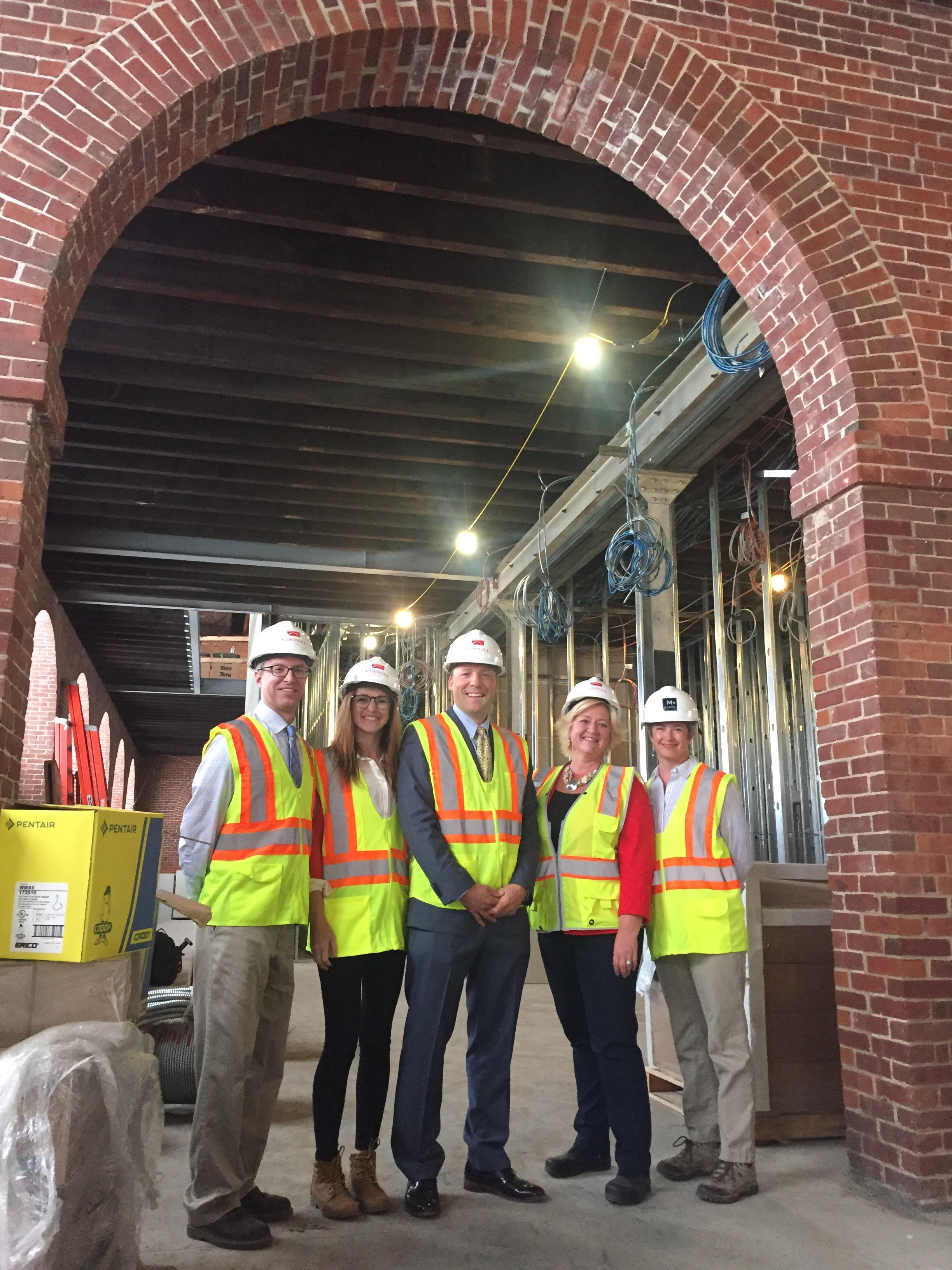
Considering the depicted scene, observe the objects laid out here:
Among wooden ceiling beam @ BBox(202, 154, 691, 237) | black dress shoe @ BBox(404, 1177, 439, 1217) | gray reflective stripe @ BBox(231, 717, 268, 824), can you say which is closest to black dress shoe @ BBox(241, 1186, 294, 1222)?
black dress shoe @ BBox(404, 1177, 439, 1217)

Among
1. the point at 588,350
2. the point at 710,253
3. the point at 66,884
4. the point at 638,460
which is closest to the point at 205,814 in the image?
the point at 66,884

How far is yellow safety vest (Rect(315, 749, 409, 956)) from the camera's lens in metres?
3.73

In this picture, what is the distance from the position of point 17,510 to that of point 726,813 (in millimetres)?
3081

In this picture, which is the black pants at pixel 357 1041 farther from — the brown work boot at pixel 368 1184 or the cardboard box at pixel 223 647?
the cardboard box at pixel 223 647

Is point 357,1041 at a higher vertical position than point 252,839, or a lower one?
lower

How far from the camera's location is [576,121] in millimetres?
4992

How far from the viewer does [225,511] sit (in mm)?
10789

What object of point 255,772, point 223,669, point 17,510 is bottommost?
point 255,772

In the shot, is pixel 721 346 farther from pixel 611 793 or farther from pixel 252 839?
pixel 252 839

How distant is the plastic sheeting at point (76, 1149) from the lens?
7.70 ft

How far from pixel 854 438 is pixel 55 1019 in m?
3.82

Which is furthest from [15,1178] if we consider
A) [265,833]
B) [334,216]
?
[334,216]

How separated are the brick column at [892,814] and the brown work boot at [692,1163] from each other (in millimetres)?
600

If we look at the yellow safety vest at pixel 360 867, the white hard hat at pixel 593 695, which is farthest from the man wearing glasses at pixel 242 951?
the white hard hat at pixel 593 695
